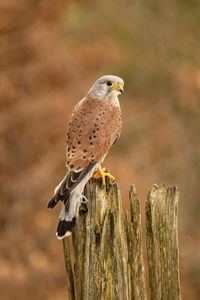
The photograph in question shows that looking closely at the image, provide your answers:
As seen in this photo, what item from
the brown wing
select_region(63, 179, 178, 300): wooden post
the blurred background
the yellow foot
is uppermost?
the blurred background

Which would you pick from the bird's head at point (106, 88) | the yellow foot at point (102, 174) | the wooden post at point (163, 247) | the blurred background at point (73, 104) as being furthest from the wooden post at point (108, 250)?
the blurred background at point (73, 104)

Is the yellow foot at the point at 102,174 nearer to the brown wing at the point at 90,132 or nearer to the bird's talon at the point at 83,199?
the brown wing at the point at 90,132

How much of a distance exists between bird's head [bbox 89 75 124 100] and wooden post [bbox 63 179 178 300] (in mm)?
958

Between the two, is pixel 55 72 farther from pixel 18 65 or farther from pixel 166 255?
pixel 166 255

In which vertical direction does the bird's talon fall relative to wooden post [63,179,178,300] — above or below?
above

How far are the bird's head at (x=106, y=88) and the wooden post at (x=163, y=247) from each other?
3.26ft

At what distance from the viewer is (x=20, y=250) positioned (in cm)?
679

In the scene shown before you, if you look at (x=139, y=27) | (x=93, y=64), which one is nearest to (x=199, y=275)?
(x=93, y=64)

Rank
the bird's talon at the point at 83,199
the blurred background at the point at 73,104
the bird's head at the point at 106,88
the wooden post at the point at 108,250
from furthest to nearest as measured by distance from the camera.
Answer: the blurred background at the point at 73,104 < the bird's head at the point at 106,88 < the bird's talon at the point at 83,199 < the wooden post at the point at 108,250

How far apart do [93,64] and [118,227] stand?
571 cm

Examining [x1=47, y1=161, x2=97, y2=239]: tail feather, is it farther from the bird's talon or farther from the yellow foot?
the yellow foot

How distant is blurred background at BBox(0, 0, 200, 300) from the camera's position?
22.4 feet

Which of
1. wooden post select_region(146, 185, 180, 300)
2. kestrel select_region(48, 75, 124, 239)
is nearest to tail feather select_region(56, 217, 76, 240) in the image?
kestrel select_region(48, 75, 124, 239)

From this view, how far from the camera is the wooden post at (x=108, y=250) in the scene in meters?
2.54
